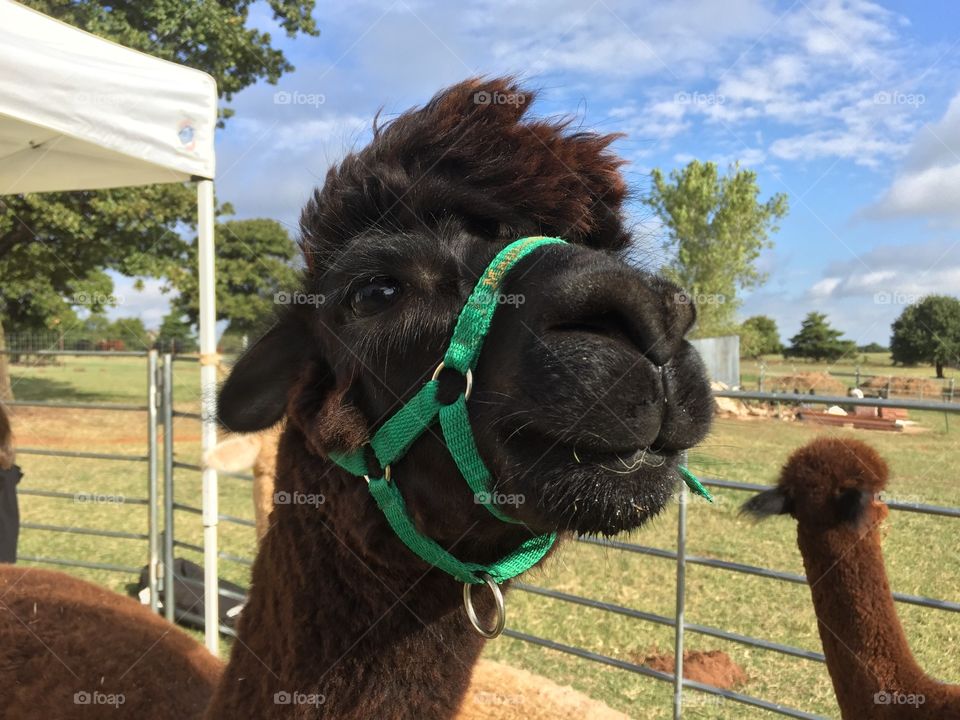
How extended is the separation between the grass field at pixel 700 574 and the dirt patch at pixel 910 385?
0.53m

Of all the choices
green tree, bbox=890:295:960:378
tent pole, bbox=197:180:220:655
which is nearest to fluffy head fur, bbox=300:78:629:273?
tent pole, bbox=197:180:220:655

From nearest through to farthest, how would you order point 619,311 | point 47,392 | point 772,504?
point 619,311 < point 772,504 < point 47,392

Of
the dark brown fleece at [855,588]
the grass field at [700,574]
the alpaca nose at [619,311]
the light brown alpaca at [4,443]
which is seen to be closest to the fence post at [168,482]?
the grass field at [700,574]

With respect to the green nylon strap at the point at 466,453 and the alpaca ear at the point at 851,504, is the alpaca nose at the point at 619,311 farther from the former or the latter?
the alpaca ear at the point at 851,504

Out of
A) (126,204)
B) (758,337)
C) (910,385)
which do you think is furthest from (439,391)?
(758,337)

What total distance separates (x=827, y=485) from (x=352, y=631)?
236 centimetres

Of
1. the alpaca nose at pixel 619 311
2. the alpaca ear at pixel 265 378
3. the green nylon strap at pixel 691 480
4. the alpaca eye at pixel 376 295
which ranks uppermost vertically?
the alpaca eye at pixel 376 295

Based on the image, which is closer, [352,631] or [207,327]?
[352,631]

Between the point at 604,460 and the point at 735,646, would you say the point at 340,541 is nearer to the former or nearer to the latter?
the point at 604,460

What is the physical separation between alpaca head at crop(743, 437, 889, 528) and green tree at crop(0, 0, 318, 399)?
42.0 ft

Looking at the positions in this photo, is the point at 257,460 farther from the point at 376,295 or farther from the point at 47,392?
the point at 47,392

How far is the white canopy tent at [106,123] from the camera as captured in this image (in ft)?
9.54

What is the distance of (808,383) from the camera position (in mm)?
15633

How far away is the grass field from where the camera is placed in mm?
4648
